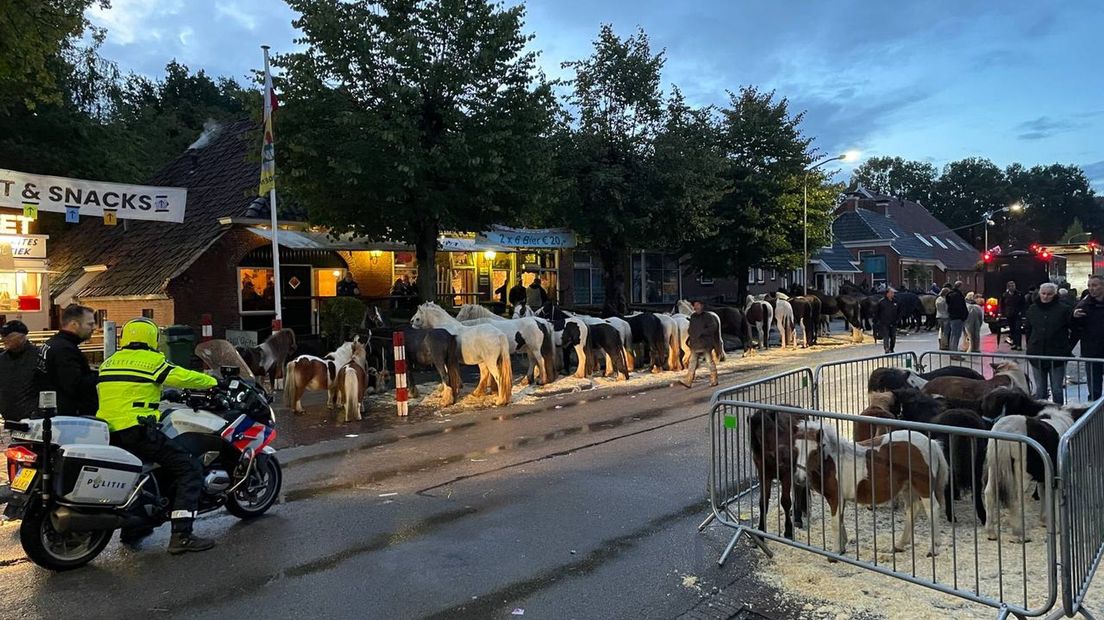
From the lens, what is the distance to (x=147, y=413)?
5.34 m

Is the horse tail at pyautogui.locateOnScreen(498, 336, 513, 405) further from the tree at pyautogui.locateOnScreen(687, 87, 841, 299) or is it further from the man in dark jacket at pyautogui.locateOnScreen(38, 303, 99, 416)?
the tree at pyautogui.locateOnScreen(687, 87, 841, 299)

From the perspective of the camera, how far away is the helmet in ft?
17.7

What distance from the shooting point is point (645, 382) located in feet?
48.1

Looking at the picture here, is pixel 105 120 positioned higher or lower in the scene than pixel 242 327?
higher

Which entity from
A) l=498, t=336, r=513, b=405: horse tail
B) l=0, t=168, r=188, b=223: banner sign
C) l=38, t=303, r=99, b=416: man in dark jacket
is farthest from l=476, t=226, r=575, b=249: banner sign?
l=38, t=303, r=99, b=416: man in dark jacket

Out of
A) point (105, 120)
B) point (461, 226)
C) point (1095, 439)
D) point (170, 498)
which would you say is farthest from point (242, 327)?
point (1095, 439)

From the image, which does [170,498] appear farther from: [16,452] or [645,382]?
[645,382]

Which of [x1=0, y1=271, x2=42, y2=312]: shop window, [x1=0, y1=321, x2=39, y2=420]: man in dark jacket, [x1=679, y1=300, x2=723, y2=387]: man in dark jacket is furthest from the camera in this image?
[x1=0, y1=271, x2=42, y2=312]: shop window

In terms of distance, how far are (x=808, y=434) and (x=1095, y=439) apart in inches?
68.6

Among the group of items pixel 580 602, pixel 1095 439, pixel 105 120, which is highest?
pixel 105 120

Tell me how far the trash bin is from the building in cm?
4665

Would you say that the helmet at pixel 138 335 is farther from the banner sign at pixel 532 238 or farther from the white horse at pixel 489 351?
the banner sign at pixel 532 238

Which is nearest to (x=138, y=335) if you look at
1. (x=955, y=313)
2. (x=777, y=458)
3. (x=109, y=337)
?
(x=777, y=458)

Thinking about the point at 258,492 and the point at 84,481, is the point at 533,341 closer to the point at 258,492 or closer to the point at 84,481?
the point at 258,492
